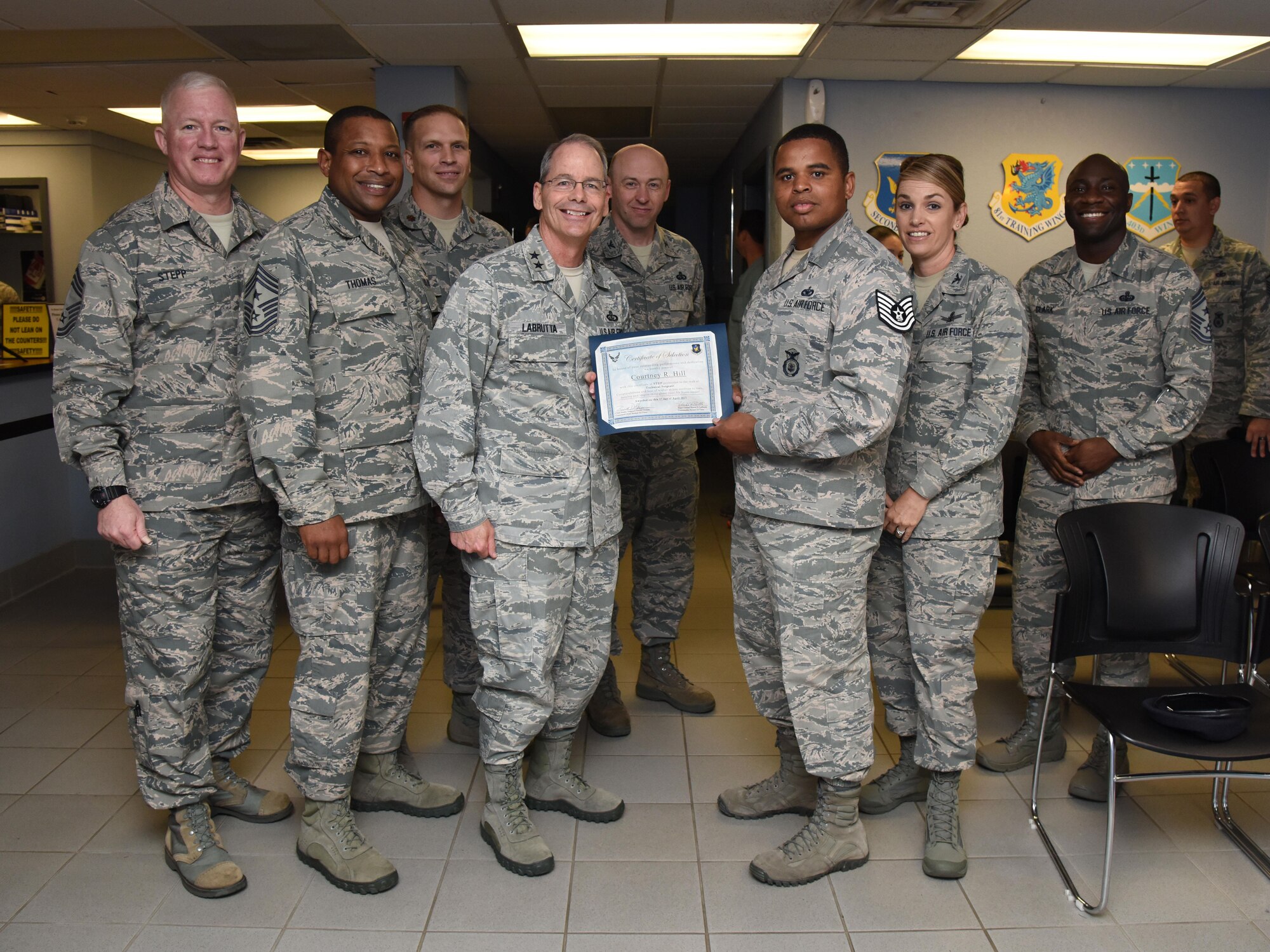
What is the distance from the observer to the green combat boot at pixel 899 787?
2.75 meters

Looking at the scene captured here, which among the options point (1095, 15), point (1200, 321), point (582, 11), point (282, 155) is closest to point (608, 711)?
point (1200, 321)

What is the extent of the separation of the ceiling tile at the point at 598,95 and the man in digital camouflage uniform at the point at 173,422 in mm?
4558

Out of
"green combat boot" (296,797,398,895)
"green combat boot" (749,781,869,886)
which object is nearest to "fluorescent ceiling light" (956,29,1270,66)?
"green combat boot" (749,781,869,886)

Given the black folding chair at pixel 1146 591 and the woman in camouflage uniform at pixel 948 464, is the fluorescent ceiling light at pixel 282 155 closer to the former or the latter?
the woman in camouflage uniform at pixel 948 464

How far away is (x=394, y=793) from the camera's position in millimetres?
2750

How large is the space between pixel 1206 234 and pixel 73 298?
15.1ft

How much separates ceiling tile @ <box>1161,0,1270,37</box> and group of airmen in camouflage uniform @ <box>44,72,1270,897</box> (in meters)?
2.91

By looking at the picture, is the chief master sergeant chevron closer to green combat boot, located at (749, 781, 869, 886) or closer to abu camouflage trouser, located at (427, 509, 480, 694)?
green combat boot, located at (749, 781, 869, 886)

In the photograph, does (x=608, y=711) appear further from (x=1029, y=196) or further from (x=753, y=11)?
(x=1029, y=196)

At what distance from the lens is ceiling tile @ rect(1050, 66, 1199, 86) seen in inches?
222

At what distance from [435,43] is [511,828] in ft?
14.4

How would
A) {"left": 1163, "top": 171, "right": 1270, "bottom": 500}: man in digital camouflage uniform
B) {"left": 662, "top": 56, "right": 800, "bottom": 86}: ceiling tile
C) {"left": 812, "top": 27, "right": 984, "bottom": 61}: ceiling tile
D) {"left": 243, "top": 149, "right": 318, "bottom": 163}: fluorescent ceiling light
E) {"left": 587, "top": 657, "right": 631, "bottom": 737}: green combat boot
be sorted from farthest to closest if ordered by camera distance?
1. {"left": 243, "top": 149, "right": 318, "bottom": 163}: fluorescent ceiling light
2. {"left": 662, "top": 56, "right": 800, "bottom": 86}: ceiling tile
3. {"left": 812, "top": 27, "right": 984, "bottom": 61}: ceiling tile
4. {"left": 1163, "top": 171, "right": 1270, "bottom": 500}: man in digital camouflage uniform
5. {"left": 587, "top": 657, "right": 631, "bottom": 737}: green combat boot

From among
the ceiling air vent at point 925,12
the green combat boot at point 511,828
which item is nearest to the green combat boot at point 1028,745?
the green combat boot at point 511,828

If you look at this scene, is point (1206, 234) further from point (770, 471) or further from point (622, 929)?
point (622, 929)
